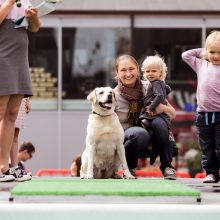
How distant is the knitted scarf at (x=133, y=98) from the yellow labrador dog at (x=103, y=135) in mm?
205

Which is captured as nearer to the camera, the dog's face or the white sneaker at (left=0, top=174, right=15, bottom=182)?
the white sneaker at (left=0, top=174, right=15, bottom=182)

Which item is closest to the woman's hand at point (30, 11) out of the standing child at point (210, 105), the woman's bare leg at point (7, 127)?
the woman's bare leg at point (7, 127)

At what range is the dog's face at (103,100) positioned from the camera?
6.33 m

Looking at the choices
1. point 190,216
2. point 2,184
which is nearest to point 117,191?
point 190,216

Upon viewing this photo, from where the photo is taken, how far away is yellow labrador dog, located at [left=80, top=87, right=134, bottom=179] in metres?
6.34

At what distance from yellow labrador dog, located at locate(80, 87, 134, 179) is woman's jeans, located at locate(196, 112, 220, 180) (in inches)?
25.8

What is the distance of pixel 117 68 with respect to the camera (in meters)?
6.72

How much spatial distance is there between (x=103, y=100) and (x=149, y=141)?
0.53 meters

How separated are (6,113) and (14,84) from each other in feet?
0.98

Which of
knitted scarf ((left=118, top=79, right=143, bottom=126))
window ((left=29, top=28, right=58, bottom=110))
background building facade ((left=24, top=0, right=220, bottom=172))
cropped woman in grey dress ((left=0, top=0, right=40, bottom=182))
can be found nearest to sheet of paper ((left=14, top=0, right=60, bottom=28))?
cropped woman in grey dress ((left=0, top=0, right=40, bottom=182))

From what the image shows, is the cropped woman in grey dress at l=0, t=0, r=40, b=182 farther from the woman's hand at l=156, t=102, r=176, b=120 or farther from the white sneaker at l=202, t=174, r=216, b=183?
the white sneaker at l=202, t=174, r=216, b=183

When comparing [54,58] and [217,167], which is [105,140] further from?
[54,58]

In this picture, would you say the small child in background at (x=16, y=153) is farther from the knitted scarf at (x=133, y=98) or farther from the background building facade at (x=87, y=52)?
the background building facade at (x=87, y=52)

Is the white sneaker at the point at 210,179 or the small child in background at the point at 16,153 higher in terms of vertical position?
the small child in background at the point at 16,153
